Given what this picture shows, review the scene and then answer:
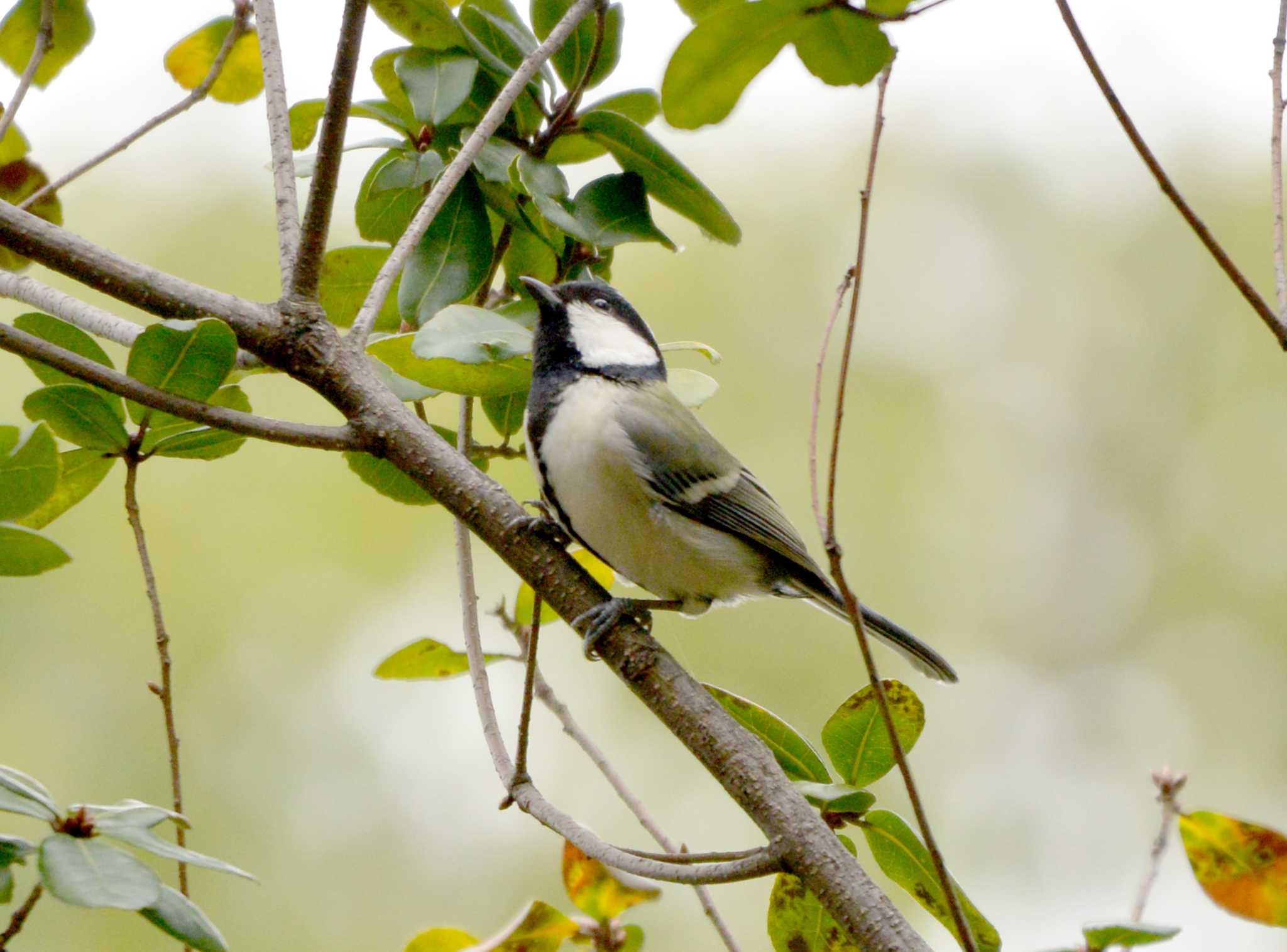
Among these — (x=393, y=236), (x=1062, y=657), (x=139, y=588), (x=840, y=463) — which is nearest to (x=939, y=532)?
(x=840, y=463)

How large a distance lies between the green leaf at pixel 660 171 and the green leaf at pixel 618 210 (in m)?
0.02

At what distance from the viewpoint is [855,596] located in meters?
1.07

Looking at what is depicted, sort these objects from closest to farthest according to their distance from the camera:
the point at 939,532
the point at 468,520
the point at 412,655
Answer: the point at 468,520 < the point at 412,655 < the point at 939,532

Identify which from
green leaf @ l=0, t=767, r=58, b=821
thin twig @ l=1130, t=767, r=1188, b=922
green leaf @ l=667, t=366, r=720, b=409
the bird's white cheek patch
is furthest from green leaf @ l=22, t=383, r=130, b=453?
thin twig @ l=1130, t=767, r=1188, b=922

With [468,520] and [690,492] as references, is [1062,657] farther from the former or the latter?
[468,520]

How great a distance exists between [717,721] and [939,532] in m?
4.82

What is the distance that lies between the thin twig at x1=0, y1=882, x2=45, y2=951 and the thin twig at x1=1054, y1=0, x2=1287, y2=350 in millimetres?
1070

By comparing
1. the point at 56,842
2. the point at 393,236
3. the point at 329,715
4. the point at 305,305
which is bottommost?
the point at 56,842

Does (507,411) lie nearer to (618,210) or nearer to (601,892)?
(618,210)

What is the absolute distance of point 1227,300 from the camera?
6.86 m

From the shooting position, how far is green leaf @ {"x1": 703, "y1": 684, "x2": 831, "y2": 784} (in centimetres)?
134

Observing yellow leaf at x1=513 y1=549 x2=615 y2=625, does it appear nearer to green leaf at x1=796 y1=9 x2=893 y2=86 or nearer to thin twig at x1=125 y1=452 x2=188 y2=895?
thin twig at x1=125 y1=452 x2=188 y2=895

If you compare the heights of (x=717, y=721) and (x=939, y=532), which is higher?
(x=939, y=532)

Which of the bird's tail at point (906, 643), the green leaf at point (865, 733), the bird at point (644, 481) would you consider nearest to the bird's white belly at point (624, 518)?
the bird at point (644, 481)
